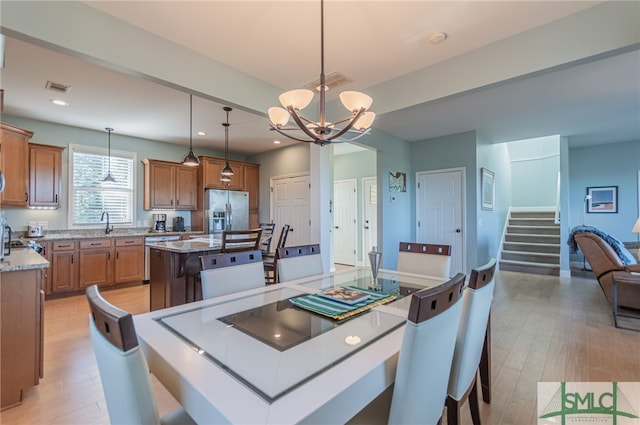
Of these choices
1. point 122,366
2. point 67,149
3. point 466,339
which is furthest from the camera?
point 67,149

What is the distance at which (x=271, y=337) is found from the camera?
1169 mm

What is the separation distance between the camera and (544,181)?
775 cm

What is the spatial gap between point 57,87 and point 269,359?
13.2 feet

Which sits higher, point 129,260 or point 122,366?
point 122,366

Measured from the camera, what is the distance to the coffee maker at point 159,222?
18.0 feet

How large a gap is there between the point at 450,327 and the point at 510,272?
620 centimetres

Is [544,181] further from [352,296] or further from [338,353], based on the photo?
[338,353]

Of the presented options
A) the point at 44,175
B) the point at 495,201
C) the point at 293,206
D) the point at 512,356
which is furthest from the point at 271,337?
the point at 495,201

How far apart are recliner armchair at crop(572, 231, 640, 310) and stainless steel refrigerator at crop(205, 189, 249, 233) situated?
18.4 feet

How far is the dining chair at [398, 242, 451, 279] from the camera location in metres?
2.42

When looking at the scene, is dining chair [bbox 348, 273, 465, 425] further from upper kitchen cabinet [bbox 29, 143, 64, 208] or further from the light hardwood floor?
upper kitchen cabinet [bbox 29, 143, 64, 208]

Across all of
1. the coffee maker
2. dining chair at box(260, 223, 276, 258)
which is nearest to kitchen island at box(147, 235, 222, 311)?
dining chair at box(260, 223, 276, 258)

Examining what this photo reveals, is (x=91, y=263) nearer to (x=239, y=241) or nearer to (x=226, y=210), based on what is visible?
(x=226, y=210)

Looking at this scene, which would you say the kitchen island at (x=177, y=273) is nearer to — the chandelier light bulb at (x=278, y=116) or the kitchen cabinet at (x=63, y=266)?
the chandelier light bulb at (x=278, y=116)
